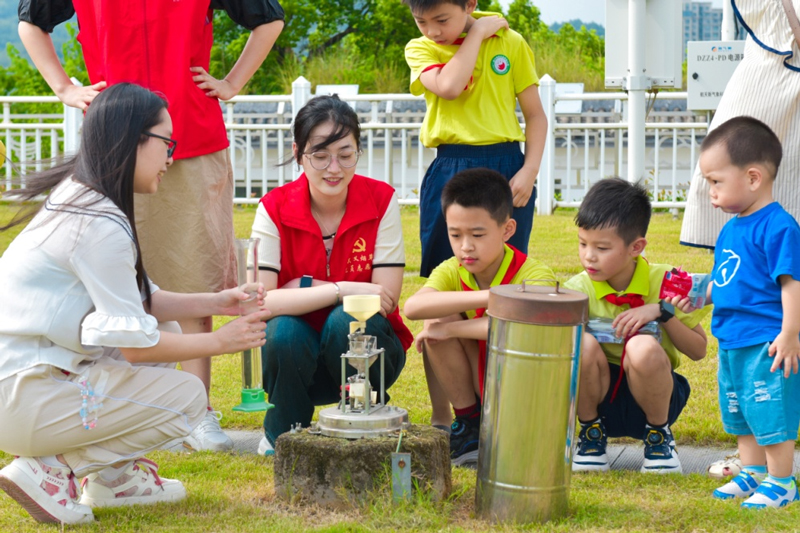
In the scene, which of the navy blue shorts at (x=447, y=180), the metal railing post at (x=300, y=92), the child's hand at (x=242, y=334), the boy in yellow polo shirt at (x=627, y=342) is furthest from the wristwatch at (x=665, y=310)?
the metal railing post at (x=300, y=92)

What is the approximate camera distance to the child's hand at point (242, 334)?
9.02ft

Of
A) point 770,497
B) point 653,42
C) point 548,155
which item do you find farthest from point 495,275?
point 548,155

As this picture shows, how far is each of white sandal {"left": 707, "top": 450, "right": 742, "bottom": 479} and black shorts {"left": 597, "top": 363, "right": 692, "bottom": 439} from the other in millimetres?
206

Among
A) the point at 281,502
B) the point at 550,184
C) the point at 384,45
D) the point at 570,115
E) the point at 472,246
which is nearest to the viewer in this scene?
the point at 281,502

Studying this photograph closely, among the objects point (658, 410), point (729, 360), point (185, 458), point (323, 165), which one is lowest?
point (185, 458)

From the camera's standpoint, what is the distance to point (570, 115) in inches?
453

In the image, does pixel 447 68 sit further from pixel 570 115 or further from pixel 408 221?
pixel 570 115

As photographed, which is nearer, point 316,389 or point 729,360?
point 729,360

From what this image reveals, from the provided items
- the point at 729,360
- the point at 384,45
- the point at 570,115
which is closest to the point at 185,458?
the point at 729,360

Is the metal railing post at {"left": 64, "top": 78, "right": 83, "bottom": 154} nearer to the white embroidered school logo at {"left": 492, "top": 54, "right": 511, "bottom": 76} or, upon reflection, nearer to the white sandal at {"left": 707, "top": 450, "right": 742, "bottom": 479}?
the white embroidered school logo at {"left": 492, "top": 54, "right": 511, "bottom": 76}

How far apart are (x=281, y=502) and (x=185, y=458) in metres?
0.68

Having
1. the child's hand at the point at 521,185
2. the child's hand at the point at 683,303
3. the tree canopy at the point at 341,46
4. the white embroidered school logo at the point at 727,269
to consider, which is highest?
the tree canopy at the point at 341,46

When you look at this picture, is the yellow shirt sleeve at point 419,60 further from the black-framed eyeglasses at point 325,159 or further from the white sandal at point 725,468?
the white sandal at point 725,468

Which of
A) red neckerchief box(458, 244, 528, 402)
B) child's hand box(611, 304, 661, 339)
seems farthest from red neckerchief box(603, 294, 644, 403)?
red neckerchief box(458, 244, 528, 402)
